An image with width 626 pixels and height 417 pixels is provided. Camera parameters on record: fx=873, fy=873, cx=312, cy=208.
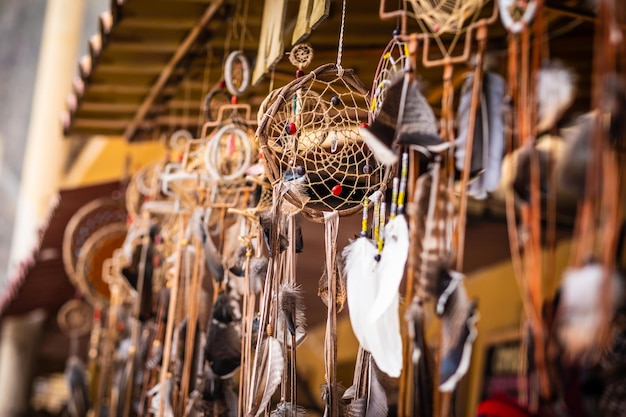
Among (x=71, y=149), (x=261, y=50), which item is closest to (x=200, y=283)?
(x=261, y=50)

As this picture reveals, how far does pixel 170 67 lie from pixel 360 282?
2.72m

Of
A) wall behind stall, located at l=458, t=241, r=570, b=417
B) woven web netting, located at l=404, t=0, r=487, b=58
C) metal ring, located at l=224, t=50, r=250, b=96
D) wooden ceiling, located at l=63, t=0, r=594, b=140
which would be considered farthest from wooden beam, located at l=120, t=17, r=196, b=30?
wall behind stall, located at l=458, t=241, r=570, b=417

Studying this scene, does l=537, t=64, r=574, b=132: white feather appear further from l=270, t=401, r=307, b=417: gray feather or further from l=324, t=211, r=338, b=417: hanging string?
l=270, t=401, r=307, b=417: gray feather

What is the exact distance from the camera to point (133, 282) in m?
3.57

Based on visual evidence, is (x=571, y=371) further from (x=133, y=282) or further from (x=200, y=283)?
(x=133, y=282)

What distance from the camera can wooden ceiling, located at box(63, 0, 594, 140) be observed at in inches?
126

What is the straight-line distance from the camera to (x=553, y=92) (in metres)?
1.47

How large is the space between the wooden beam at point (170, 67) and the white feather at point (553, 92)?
2.18 meters

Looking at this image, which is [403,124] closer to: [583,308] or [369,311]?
[369,311]

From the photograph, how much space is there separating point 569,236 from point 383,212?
Result: 3.13 m

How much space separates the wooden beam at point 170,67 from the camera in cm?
361

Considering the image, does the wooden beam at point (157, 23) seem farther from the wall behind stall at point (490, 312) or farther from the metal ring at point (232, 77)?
the wall behind stall at point (490, 312)

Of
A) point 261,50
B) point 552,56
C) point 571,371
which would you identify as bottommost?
point 571,371

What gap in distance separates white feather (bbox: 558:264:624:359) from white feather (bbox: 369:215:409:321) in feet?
1.50
